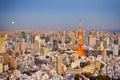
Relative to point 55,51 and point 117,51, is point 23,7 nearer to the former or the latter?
point 55,51

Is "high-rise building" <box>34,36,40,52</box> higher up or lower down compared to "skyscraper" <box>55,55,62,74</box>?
higher up

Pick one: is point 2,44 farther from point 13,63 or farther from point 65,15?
point 65,15

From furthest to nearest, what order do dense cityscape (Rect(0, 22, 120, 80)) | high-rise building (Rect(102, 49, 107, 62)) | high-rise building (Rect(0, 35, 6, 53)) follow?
1. high-rise building (Rect(102, 49, 107, 62))
2. high-rise building (Rect(0, 35, 6, 53))
3. dense cityscape (Rect(0, 22, 120, 80))

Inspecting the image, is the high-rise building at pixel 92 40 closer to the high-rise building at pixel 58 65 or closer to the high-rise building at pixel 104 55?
the high-rise building at pixel 104 55

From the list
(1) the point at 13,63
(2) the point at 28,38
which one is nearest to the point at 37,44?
(2) the point at 28,38

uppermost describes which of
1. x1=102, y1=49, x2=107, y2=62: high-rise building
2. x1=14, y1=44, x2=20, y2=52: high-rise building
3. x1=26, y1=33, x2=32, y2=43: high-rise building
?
x1=26, y1=33, x2=32, y2=43: high-rise building

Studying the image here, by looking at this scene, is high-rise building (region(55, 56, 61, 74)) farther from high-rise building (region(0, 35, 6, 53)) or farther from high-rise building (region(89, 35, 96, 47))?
high-rise building (region(0, 35, 6, 53))

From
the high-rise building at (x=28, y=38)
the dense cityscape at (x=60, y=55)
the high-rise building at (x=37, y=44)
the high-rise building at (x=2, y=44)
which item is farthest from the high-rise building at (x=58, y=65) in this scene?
the high-rise building at (x=2, y=44)

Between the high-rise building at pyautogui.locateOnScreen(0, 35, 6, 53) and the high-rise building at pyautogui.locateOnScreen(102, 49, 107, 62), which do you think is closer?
the high-rise building at pyautogui.locateOnScreen(0, 35, 6, 53)

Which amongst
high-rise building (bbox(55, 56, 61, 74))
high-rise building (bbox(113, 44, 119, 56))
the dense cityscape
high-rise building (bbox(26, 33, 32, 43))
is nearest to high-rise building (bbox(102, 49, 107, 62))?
the dense cityscape
